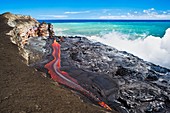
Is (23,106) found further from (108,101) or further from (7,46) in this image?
(7,46)

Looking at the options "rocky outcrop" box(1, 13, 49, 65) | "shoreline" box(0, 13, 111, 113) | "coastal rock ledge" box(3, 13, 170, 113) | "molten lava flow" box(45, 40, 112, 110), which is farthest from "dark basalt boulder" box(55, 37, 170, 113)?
"shoreline" box(0, 13, 111, 113)

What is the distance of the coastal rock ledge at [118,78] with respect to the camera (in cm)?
3148

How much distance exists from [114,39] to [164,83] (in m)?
110

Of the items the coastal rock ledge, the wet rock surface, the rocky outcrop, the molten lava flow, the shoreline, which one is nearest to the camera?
the shoreline

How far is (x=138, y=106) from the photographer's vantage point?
30781mm

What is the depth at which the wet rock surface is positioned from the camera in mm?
31359

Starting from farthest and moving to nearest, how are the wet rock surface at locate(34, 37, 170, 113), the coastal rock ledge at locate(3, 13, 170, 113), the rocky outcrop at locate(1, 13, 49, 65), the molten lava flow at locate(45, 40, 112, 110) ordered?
1. the rocky outcrop at locate(1, 13, 49, 65)
2. the molten lava flow at locate(45, 40, 112, 110)
3. the coastal rock ledge at locate(3, 13, 170, 113)
4. the wet rock surface at locate(34, 37, 170, 113)

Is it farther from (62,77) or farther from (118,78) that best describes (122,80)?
(62,77)

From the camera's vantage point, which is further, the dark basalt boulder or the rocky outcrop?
the rocky outcrop

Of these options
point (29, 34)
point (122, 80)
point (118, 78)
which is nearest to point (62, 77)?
point (118, 78)

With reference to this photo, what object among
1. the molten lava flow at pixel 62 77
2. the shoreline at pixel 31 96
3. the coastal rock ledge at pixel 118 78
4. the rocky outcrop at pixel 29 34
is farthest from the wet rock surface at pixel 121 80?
the shoreline at pixel 31 96

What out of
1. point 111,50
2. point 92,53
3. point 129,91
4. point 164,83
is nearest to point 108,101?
point 129,91

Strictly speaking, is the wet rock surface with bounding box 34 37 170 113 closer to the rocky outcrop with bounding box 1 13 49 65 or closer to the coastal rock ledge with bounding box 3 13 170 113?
the coastal rock ledge with bounding box 3 13 170 113

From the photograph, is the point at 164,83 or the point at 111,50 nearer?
the point at 164,83
